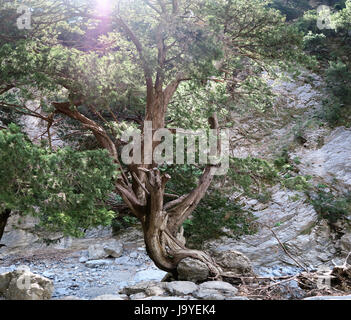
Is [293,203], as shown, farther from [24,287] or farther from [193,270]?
[24,287]

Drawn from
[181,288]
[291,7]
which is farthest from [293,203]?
[291,7]

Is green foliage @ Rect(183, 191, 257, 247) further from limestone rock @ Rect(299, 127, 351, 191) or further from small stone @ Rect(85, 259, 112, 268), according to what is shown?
limestone rock @ Rect(299, 127, 351, 191)

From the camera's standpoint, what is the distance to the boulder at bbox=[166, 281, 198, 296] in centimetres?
514

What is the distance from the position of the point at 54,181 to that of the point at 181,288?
2636 millimetres

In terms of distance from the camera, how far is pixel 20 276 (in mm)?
5863

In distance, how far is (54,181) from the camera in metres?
4.23

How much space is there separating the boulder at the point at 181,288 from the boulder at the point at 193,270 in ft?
2.25

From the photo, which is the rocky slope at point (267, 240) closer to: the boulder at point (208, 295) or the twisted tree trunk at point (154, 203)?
the twisted tree trunk at point (154, 203)

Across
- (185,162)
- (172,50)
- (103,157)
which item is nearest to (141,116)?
(185,162)

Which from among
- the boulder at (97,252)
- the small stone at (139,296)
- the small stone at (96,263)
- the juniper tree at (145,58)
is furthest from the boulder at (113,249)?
the small stone at (139,296)

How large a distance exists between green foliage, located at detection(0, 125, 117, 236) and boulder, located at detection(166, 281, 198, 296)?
165 centimetres

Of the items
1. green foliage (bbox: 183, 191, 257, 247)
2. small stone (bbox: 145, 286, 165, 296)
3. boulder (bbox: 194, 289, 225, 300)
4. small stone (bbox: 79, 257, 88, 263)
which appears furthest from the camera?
small stone (bbox: 79, 257, 88, 263)

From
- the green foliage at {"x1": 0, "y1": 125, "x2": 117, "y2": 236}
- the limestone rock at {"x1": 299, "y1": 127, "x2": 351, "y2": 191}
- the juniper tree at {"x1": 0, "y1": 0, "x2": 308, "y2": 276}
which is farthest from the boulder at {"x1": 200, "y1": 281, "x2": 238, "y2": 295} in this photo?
the limestone rock at {"x1": 299, "y1": 127, "x2": 351, "y2": 191}
